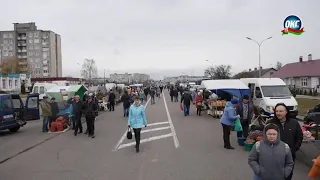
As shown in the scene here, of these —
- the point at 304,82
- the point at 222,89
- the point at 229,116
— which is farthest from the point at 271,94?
the point at 304,82

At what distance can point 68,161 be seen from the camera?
827 centimetres

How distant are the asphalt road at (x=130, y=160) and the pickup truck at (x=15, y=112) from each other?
149 centimetres

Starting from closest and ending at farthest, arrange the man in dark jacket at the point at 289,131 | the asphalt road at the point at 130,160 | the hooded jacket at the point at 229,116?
the man in dark jacket at the point at 289,131 → the asphalt road at the point at 130,160 → the hooded jacket at the point at 229,116

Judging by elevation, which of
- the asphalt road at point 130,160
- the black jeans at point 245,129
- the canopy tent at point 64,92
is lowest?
the asphalt road at point 130,160

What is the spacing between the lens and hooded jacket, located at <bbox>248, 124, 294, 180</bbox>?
150 inches

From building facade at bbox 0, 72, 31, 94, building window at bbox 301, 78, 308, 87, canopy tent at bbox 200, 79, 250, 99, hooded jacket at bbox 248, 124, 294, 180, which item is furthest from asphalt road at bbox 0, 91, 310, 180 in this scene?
building facade at bbox 0, 72, 31, 94

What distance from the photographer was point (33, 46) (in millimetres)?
115375

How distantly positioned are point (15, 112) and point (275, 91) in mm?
14197

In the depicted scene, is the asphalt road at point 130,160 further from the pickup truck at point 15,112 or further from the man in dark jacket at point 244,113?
the pickup truck at point 15,112

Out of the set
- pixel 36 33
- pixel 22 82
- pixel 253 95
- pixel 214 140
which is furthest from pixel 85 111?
pixel 36 33

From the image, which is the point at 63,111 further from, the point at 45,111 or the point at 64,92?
the point at 64,92

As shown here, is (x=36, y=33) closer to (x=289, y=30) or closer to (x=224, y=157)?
(x=289, y=30)

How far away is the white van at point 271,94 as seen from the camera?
58.5ft

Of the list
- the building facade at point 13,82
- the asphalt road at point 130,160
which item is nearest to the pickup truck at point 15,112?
the asphalt road at point 130,160
